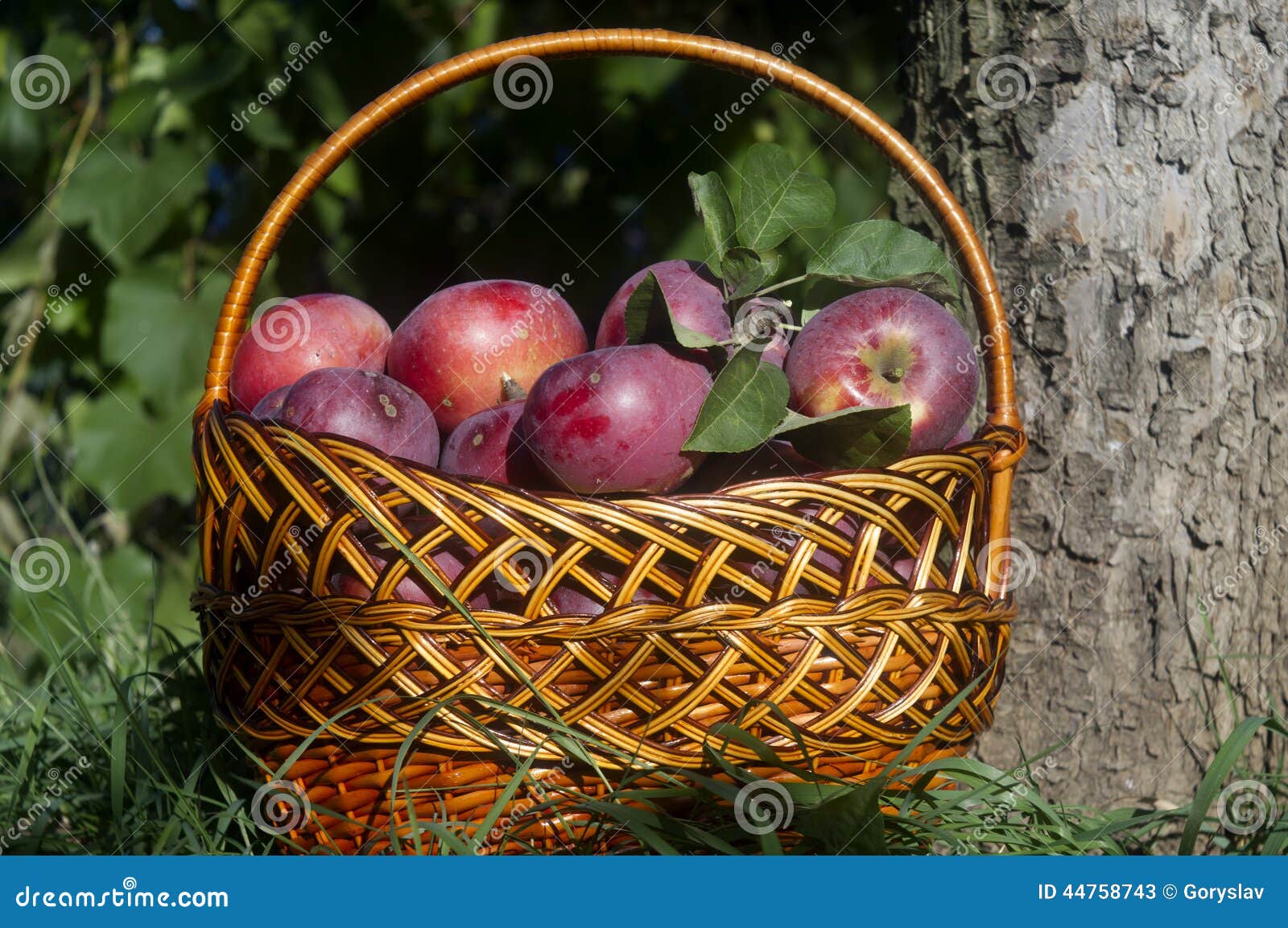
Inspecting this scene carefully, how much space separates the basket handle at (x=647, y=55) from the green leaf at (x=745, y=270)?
0.45 feet

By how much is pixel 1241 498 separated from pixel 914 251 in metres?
0.41

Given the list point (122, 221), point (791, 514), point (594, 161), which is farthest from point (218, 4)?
point (791, 514)

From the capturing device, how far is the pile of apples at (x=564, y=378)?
0.74m

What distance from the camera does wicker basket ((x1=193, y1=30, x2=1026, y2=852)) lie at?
66cm

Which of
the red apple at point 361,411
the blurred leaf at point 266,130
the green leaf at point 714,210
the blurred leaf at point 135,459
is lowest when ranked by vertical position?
the blurred leaf at point 135,459

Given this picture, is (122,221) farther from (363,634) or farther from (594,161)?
(363,634)

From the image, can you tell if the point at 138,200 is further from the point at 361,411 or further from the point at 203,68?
the point at 361,411

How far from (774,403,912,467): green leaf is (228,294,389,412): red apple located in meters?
0.41

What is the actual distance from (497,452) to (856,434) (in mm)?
275

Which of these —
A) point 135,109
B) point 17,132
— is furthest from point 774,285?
point 17,132

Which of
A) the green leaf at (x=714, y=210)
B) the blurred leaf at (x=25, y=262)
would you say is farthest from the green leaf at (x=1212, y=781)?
the blurred leaf at (x=25, y=262)

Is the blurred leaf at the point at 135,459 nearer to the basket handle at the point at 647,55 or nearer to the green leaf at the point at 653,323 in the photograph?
the basket handle at the point at 647,55

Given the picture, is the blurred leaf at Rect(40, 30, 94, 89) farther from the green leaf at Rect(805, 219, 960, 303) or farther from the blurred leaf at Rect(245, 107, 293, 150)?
the green leaf at Rect(805, 219, 960, 303)

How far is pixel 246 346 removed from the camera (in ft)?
3.08
